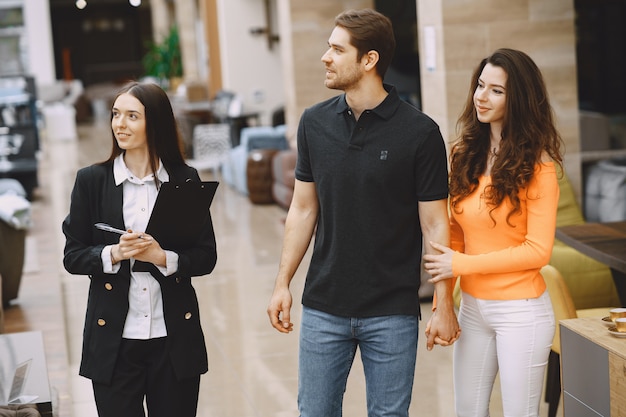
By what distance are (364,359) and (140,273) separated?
0.69m

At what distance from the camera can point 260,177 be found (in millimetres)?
11781

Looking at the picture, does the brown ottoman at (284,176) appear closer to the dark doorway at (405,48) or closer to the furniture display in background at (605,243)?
the dark doorway at (405,48)

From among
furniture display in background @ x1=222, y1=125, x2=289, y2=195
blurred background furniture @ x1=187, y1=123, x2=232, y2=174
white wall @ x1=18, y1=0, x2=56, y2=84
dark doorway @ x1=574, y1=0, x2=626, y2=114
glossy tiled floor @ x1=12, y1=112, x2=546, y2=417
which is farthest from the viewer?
white wall @ x1=18, y1=0, x2=56, y2=84

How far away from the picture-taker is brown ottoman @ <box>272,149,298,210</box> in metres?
10.8

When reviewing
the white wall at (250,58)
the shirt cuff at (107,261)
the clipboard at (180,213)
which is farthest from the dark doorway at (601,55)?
the shirt cuff at (107,261)

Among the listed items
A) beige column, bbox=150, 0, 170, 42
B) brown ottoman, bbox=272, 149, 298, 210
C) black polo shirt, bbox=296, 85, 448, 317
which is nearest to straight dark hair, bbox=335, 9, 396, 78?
black polo shirt, bbox=296, 85, 448, 317

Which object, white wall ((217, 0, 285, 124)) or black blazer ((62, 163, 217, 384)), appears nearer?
black blazer ((62, 163, 217, 384))

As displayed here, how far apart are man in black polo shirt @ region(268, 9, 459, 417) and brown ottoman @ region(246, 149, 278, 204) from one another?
8.87 m

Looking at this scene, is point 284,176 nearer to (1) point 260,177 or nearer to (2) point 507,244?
(1) point 260,177

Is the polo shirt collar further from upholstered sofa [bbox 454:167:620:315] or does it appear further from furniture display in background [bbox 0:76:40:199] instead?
furniture display in background [bbox 0:76:40:199]

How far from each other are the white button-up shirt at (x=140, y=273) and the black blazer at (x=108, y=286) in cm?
2

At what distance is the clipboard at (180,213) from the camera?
275 cm

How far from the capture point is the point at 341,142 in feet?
9.20

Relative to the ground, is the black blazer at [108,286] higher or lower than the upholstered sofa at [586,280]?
higher
